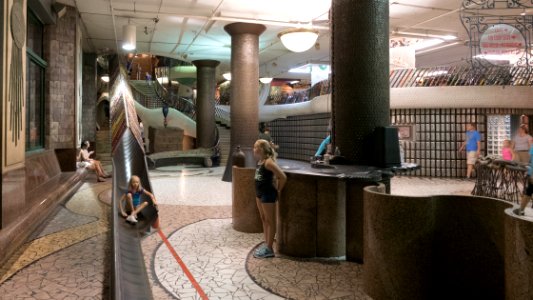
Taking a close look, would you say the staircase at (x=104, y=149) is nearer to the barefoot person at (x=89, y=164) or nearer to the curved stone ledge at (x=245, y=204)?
the barefoot person at (x=89, y=164)

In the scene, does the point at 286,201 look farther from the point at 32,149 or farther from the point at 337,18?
the point at 32,149

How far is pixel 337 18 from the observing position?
16.3 ft

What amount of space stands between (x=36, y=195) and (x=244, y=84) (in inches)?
233

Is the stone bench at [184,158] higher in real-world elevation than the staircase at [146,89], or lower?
lower

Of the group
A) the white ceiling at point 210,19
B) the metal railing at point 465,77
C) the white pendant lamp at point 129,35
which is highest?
the white ceiling at point 210,19

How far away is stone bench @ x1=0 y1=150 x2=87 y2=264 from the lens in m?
3.86

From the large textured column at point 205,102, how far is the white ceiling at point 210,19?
5.19ft

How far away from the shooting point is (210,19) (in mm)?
9977

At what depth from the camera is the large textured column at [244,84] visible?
34.2ft

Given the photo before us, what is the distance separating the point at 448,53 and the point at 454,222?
1419 cm

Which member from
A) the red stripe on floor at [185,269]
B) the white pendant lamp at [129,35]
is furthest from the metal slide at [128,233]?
the white pendant lamp at [129,35]

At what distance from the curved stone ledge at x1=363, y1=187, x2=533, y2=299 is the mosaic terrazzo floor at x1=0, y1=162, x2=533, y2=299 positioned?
13.5 inches

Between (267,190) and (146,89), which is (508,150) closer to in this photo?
(267,190)

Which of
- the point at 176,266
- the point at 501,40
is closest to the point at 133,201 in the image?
the point at 176,266
